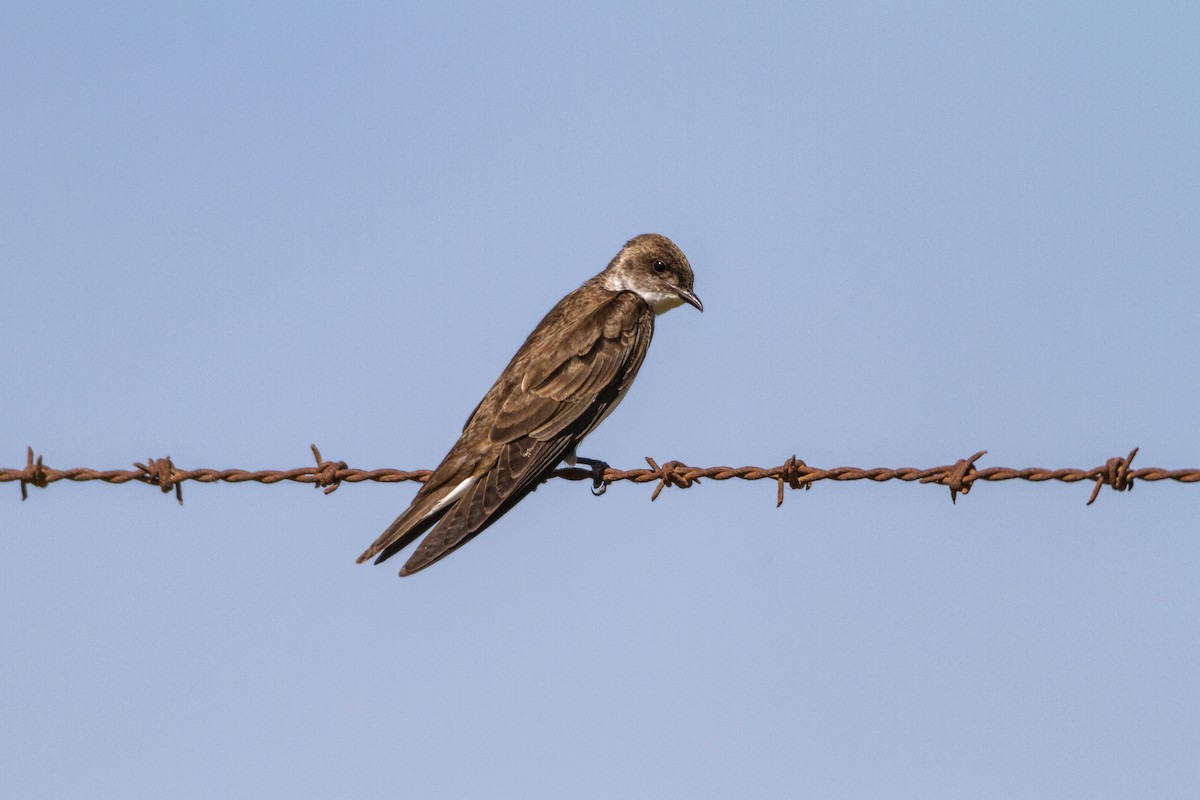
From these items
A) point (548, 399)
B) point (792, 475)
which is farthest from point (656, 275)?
point (792, 475)

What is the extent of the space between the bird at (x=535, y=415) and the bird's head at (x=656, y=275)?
15mm

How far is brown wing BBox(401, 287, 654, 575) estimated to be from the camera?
23.7ft

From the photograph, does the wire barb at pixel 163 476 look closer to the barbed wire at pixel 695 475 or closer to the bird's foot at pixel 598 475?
the barbed wire at pixel 695 475

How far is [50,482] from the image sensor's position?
6.09 m

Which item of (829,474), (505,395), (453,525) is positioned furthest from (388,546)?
(829,474)

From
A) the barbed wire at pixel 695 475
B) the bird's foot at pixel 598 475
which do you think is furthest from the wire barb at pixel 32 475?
the bird's foot at pixel 598 475

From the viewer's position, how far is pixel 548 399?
803cm

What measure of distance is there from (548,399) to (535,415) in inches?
6.4

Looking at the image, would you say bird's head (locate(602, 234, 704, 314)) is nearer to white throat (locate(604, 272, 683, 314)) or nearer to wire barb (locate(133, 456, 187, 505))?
white throat (locate(604, 272, 683, 314))

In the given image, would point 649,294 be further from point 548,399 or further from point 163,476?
point 163,476

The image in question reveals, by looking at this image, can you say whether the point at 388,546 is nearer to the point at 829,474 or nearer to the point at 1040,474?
the point at 829,474

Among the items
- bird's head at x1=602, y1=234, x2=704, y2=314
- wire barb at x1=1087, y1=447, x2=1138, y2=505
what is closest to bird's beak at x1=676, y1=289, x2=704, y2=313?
bird's head at x1=602, y1=234, x2=704, y2=314

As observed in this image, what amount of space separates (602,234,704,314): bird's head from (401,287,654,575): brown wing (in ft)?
1.80

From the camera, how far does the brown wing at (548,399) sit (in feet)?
23.7
